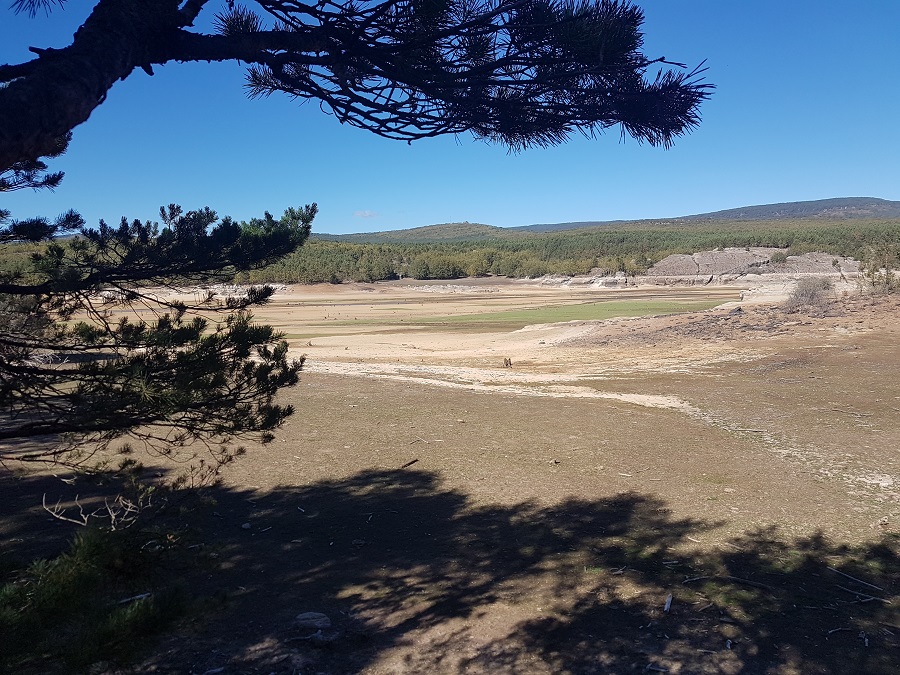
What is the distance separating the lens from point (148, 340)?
13.0ft

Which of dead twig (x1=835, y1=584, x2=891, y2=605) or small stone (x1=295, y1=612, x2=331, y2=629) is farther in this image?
dead twig (x1=835, y1=584, x2=891, y2=605)

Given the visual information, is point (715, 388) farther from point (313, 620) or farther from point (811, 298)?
point (811, 298)

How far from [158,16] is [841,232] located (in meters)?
115

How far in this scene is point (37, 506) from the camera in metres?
6.55

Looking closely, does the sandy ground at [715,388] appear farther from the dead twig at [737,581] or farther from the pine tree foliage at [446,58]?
the pine tree foliage at [446,58]

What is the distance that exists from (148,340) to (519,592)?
3.06 metres

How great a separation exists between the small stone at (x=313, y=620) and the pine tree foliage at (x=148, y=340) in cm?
122

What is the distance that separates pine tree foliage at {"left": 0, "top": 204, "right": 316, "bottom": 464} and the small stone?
122 centimetres

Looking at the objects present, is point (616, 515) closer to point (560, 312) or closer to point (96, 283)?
point (96, 283)

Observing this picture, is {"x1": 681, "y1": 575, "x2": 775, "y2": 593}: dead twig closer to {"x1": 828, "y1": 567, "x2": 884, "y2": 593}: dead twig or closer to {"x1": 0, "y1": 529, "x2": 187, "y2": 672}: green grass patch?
{"x1": 828, "y1": 567, "x2": 884, "y2": 593}: dead twig

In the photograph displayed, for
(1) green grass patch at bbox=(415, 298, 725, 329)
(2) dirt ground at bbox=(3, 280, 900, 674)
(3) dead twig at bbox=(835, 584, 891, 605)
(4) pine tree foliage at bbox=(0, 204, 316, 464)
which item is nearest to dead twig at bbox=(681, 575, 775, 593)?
(2) dirt ground at bbox=(3, 280, 900, 674)

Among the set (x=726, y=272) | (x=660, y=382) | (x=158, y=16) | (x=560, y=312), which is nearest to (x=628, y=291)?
(x=726, y=272)

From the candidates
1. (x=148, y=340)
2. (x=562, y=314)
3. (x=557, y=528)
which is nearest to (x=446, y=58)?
(x=148, y=340)

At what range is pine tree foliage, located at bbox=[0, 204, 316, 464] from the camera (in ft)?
11.8
